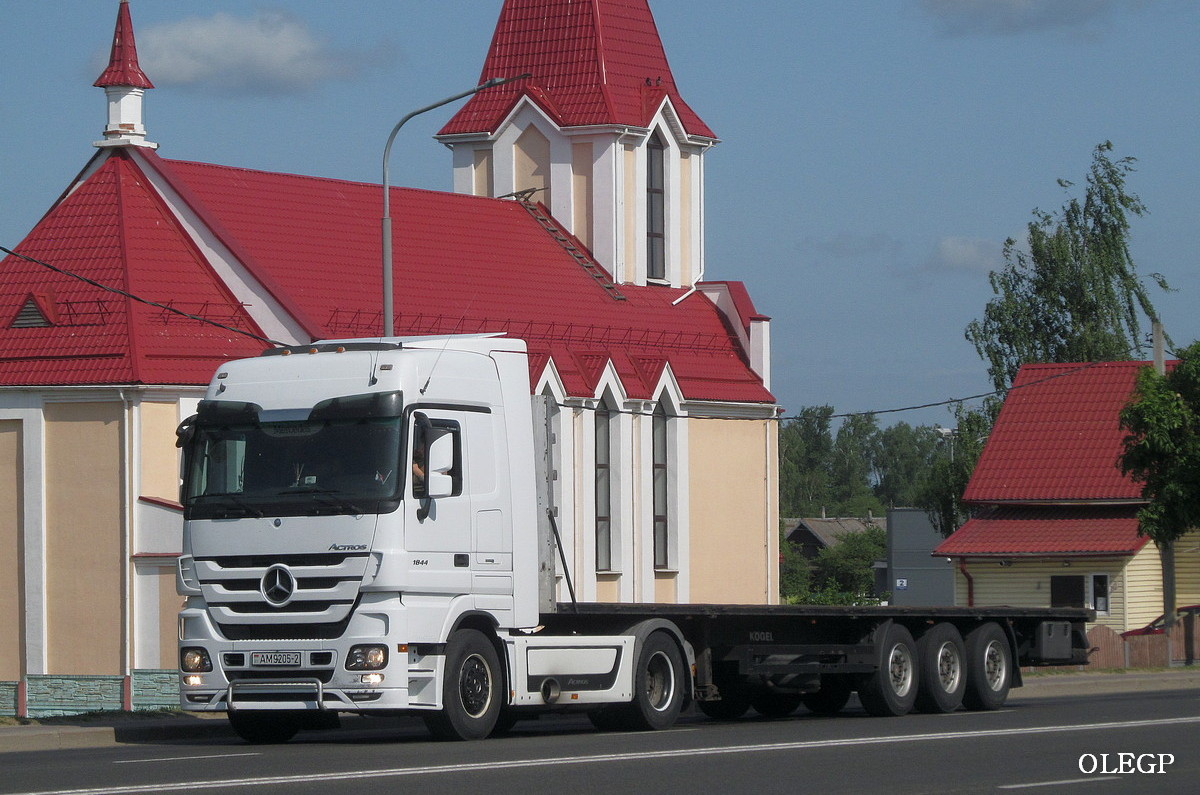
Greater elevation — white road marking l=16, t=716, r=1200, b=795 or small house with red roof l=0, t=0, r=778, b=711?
small house with red roof l=0, t=0, r=778, b=711

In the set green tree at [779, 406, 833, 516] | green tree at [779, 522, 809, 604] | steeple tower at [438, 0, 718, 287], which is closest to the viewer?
steeple tower at [438, 0, 718, 287]

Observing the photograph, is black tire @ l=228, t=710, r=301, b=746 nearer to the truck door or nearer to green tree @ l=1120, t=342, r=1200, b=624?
the truck door

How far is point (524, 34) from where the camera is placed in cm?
4784

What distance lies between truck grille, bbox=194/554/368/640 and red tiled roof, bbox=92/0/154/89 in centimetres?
2216

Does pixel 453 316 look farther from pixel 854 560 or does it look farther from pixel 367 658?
pixel 854 560

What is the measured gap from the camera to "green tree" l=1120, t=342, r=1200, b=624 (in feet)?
128

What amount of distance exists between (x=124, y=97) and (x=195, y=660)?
2255cm

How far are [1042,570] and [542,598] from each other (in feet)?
106

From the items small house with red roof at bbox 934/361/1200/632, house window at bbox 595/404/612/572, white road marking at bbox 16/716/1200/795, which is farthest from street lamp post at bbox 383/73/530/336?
small house with red roof at bbox 934/361/1200/632

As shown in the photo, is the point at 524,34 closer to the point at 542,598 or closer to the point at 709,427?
the point at 709,427

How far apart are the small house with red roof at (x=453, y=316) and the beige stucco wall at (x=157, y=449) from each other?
5 centimetres

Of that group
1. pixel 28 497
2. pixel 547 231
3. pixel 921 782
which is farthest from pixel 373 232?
pixel 921 782

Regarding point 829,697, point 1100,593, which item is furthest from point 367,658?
point 1100,593

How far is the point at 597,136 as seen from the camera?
45.4 m
